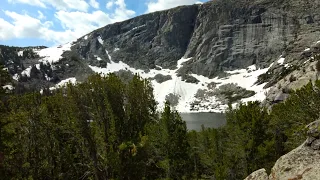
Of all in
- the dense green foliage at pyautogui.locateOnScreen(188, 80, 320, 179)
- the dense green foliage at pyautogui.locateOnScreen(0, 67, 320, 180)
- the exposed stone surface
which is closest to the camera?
the exposed stone surface

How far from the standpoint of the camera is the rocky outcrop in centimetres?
1203

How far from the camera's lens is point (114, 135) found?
2828 centimetres

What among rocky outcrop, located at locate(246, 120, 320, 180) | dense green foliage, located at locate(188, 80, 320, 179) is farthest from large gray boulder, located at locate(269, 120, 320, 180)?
dense green foliage, located at locate(188, 80, 320, 179)

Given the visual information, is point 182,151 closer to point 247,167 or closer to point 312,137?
point 247,167

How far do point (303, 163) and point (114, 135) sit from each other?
63.2ft

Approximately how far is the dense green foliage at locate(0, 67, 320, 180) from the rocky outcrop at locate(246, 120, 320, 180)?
11.7 metres

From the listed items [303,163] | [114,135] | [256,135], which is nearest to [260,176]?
[303,163]

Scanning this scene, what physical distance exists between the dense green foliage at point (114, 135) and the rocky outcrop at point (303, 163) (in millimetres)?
11682

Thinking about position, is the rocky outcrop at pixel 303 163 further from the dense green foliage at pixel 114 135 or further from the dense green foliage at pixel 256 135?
the dense green foliage at pixel 256 135

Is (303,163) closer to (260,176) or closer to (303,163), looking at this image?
(303,163)

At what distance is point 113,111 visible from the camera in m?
29.0

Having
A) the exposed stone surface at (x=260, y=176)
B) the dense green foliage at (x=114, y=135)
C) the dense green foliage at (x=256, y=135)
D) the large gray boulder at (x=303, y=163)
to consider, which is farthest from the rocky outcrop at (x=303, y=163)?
the dense green foliage at (x=256, y=135)

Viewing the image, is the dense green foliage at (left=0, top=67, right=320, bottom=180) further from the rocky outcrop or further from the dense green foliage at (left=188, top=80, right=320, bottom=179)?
the rocky outcrop

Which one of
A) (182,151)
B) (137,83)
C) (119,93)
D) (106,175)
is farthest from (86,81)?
(182,151)
